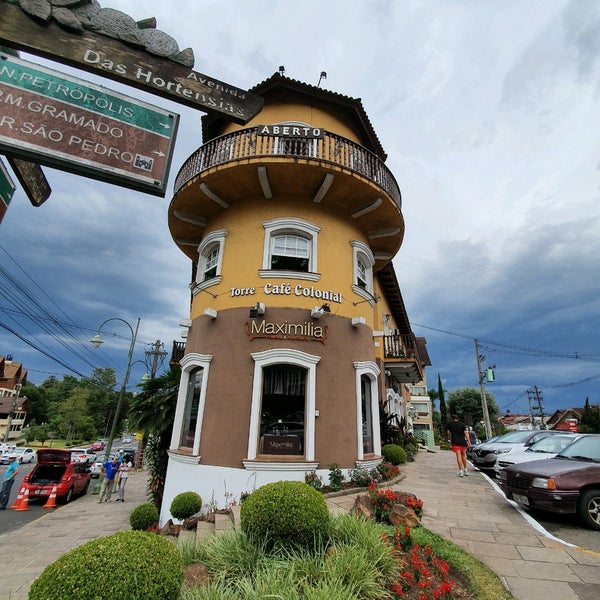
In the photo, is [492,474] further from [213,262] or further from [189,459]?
[213,262]

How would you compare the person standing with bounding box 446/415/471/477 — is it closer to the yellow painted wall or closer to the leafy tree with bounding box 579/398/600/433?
the yellow painted wall

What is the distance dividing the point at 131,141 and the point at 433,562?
5.46 metres

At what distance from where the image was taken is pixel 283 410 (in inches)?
→ 367

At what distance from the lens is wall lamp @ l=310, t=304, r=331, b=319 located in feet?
31.3

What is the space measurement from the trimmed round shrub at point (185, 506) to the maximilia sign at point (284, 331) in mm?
4198

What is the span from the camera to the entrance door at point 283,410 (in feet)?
29.6

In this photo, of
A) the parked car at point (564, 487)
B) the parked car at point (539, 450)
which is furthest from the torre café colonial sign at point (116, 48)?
the parked car at point (539, 450)

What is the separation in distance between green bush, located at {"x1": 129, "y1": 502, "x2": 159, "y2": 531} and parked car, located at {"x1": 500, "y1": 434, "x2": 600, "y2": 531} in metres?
9.32

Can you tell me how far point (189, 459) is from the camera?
30.6ft

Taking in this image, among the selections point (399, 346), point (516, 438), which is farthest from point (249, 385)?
point (516, 438)

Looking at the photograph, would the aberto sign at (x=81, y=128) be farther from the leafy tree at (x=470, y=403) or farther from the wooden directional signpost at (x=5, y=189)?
the leafy tree at (x=470, y=403)

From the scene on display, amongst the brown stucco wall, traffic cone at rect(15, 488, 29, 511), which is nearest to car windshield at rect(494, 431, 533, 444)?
the brown stucco wall

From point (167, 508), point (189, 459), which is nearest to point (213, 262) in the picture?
point (189, 459)

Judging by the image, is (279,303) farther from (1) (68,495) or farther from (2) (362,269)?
(1) (68,495)
